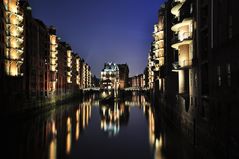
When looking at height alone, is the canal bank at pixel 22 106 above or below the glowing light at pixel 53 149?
above

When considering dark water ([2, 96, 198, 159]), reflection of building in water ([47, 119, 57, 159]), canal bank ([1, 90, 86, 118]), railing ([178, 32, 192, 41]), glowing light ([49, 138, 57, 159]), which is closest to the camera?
glowing light ([49, 138, 57, 159])

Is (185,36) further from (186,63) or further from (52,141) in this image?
(52,141)

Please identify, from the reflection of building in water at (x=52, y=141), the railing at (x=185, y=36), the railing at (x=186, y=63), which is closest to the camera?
the reflection of building in water at (x=52, y=141)

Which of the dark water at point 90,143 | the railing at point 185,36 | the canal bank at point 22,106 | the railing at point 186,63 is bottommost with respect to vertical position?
the dark water at point 90,143

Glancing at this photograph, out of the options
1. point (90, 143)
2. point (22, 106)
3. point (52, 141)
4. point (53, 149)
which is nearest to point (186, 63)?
point (90, 143)

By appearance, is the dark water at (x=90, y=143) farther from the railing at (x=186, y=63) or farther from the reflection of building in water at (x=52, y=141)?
the railing at (x=186, y=63)

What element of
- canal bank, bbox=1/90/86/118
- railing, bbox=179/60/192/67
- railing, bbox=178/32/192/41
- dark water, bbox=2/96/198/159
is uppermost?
railing, bbox=178/32/192/41

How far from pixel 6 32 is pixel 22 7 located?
1137cm

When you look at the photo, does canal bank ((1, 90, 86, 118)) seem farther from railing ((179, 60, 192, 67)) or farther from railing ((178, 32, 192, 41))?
railing ((178, 32, 192, 41))

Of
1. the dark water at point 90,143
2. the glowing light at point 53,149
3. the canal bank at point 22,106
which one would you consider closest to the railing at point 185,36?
the dark water at point 90,143

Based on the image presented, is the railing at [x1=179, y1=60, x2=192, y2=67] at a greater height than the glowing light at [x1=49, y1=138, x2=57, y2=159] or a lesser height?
greater

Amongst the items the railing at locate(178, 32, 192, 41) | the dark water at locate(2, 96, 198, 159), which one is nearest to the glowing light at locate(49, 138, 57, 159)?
the dark water at locate(2, 96, 198, 159)

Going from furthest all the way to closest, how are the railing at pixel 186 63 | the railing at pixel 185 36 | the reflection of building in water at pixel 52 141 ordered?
the railing at pixel 185 36 < the railing at pixel 186 63 < the reflection of building in water at pixel 52 141

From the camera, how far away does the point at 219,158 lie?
21.7 metres
